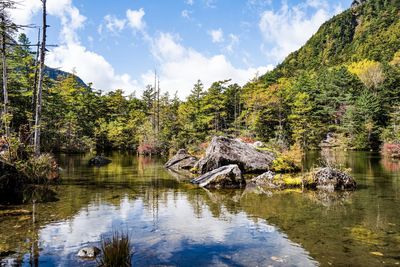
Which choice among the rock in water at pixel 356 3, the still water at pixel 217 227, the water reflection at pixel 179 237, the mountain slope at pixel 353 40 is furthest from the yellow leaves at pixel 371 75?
the rock in water at pixel 356 3

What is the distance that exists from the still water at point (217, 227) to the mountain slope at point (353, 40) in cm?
7033

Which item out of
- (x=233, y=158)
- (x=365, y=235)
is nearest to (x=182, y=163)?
(x=233, y=158)

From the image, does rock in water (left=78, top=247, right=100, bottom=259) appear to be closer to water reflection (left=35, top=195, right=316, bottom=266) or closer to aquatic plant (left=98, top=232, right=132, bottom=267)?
water reflection (left=35, top=195, right=316, bottom=266)

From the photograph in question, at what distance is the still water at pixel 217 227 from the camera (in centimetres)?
700

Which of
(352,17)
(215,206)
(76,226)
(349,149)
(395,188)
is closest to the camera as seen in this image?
(76,226)

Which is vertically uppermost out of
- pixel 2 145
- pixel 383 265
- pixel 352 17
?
pixel 352 17

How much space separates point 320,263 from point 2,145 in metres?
15.1

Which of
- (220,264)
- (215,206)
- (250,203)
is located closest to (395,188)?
(250,203)

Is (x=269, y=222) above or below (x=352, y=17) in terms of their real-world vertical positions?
below

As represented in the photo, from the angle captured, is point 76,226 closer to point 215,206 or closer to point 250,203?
point 215,206

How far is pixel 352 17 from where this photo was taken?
12675 cm

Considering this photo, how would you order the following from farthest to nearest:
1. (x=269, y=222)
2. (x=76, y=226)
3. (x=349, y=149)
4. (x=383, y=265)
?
(x=349, y=149) → (x=269, y=222) → (x=76, y=226) → (x=383, y=265)

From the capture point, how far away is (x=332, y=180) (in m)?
15.9

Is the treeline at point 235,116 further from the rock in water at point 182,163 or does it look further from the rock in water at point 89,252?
the rock in water at point 89,252
